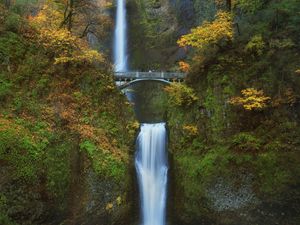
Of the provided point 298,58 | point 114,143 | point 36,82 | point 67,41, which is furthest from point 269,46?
point 36,82

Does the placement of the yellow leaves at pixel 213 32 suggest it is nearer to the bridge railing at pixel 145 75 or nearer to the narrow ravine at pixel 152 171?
the narrow ravine at pixel 152 171

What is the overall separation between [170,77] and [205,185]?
996cm

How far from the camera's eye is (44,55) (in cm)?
2033

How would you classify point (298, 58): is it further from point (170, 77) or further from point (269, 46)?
point (170, 77)

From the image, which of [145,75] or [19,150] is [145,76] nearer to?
[145,75]

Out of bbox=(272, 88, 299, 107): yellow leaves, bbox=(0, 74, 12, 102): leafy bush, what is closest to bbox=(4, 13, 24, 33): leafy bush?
bbox=(0, 74, 12, 102): leafy bush

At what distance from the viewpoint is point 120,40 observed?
35.0 m

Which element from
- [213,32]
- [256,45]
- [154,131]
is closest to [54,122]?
[154,131]

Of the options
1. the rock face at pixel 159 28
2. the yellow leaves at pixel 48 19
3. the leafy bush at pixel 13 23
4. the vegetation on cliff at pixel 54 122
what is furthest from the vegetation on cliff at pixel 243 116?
the rock face at pixel 159 28

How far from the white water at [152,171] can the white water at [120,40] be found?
1366 centimetres

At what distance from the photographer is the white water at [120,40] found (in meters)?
33.6

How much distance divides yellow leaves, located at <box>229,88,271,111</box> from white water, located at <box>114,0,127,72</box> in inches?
660

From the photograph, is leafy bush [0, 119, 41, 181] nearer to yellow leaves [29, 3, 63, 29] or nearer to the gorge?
the gorge

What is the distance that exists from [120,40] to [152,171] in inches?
739
